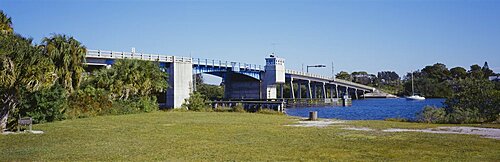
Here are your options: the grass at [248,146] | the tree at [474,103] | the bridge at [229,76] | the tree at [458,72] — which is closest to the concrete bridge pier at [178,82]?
the bridge at [229,76]

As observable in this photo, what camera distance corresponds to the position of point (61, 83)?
4006cm

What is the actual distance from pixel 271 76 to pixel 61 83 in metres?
61.2

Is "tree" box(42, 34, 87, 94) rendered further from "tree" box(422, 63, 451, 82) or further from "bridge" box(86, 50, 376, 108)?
"tree" box(422, 63, 451, 82)

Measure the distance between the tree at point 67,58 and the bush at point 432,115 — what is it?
1079 inches

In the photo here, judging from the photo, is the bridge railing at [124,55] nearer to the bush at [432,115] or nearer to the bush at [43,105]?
the bush at [43,105]

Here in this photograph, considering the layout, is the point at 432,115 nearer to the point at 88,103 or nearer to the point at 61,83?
the point at 88,103

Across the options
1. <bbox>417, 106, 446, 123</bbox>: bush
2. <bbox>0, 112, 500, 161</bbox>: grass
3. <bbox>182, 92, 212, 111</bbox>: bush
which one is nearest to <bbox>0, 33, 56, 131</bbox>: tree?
<bbox>0, 112, 500, 161</bbox>: grass

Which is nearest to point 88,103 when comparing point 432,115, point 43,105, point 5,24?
point 43,105

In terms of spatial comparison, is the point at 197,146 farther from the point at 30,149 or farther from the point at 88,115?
the point at 88,115

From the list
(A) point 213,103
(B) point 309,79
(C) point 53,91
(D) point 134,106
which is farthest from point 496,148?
(B) point 309,79

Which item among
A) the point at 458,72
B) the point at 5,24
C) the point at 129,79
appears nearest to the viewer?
the point at 5,24

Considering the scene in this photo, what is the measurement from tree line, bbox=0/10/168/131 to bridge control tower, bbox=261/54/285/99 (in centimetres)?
4322

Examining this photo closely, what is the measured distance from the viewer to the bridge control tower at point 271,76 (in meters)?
97.4

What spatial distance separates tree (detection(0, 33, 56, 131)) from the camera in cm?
2352
